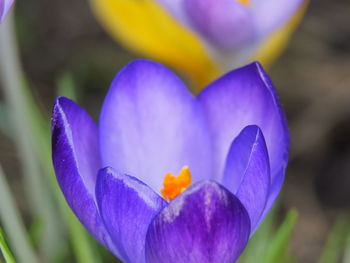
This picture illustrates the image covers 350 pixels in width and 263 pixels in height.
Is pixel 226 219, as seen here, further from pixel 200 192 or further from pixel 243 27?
pixel 243 27

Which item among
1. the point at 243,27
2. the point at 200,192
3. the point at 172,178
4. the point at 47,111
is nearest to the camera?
the point at 200,192

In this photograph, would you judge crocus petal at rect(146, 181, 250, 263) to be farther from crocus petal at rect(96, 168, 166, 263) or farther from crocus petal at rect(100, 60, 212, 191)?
crocus petal at rect(100, 60, 212, 191)

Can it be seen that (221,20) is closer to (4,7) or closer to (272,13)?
(272,13)

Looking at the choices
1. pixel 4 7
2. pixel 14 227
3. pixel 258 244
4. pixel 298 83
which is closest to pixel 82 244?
pixel 14 227

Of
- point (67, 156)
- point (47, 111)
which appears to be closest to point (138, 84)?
point (67, 156)

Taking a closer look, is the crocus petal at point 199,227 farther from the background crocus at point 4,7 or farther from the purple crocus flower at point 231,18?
the purple crocus flower at point 231,18

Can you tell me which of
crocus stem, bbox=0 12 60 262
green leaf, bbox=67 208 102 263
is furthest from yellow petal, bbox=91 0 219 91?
green leaf, bbox=67 208 102 263

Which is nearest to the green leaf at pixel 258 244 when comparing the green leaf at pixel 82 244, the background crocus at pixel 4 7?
the green leaf at pixel 82 244
